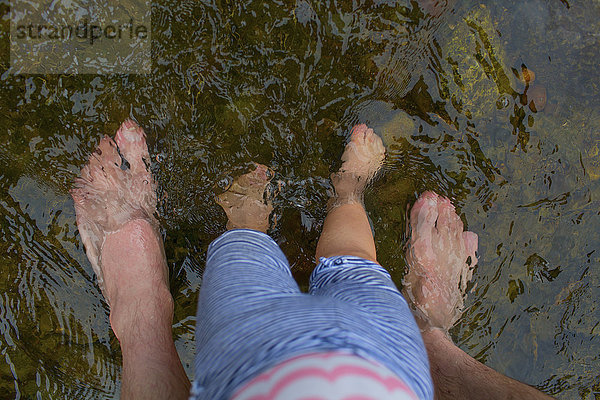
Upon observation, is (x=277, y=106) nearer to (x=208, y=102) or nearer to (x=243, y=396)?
(x=208, y=102)

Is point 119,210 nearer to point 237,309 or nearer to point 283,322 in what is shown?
point 237,309

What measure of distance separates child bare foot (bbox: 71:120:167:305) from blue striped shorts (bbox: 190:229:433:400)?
0.71m

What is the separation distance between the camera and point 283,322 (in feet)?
2.84

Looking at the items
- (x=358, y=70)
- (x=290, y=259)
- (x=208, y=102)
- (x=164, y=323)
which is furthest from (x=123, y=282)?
(x=358, y=70)

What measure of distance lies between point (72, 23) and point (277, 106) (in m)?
1.02

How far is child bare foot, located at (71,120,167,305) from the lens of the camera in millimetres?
1915

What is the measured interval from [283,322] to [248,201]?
1.14m

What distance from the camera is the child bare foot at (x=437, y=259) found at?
204cm

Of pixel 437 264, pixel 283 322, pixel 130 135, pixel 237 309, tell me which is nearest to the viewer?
pixel 283 322

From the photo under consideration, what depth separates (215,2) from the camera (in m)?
1.90

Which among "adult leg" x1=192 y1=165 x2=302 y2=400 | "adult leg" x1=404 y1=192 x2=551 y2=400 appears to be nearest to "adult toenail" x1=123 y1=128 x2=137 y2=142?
"adult leg" x1=192 y1=165 x2=302 y2=400

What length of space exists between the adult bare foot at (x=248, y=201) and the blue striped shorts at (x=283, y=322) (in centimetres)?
55

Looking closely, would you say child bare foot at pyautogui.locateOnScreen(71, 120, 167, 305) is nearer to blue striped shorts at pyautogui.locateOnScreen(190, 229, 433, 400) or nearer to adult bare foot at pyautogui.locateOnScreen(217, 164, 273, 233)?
adult bare foot at pyautogui.locateOnScreen(217, 164, 273, 233)

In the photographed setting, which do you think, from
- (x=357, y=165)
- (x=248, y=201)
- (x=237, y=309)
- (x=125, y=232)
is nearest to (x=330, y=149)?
(x=357, y=165)
